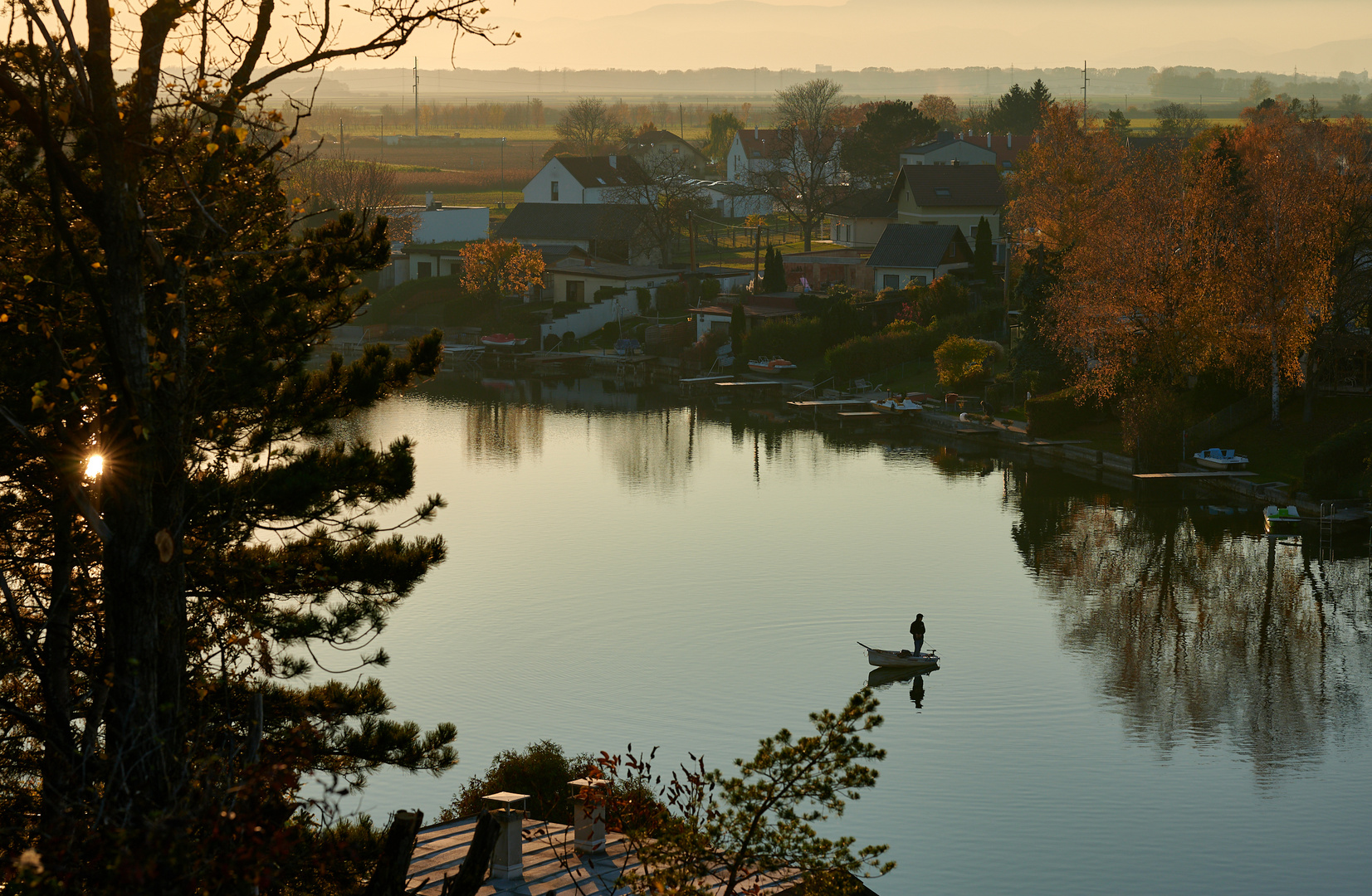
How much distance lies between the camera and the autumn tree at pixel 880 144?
99.7m

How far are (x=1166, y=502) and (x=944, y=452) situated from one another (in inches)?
379

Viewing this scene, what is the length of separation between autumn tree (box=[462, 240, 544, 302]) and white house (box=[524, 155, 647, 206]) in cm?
1978

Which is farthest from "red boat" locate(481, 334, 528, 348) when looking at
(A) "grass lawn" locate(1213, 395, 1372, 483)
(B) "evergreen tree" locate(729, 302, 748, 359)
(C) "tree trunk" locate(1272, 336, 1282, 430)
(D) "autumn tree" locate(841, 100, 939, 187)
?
(C) "tree trunk" locate(1272, 336, 1282, 430)

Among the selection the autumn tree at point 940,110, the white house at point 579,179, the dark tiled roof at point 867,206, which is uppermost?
the autumn tree at point 940,110

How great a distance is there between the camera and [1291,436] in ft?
139

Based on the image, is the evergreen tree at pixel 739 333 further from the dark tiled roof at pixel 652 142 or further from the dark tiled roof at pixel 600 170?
the dark tiled roof at pixel 652 142

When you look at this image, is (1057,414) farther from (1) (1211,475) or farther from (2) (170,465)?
(2) (170,465)

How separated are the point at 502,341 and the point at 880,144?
128 ft

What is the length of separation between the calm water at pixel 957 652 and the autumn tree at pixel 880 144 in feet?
183

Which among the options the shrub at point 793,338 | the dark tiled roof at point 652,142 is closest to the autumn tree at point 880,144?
the dark tiled roof at point 652,142

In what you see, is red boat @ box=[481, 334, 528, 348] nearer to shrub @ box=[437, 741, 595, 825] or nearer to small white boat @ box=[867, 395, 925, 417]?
small white boat @ box=[867, 395, 925, 417]

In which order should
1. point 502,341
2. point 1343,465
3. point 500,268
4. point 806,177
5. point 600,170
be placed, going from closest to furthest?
1. point 1343,465
2. point 502,341
3. point 500,268
4. point 600,170
5. point 806,177

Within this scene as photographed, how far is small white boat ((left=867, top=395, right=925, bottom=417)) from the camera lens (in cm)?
5375

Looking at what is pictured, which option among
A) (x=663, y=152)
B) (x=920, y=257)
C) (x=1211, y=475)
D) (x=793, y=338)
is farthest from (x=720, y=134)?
(x=1211, y=475)
